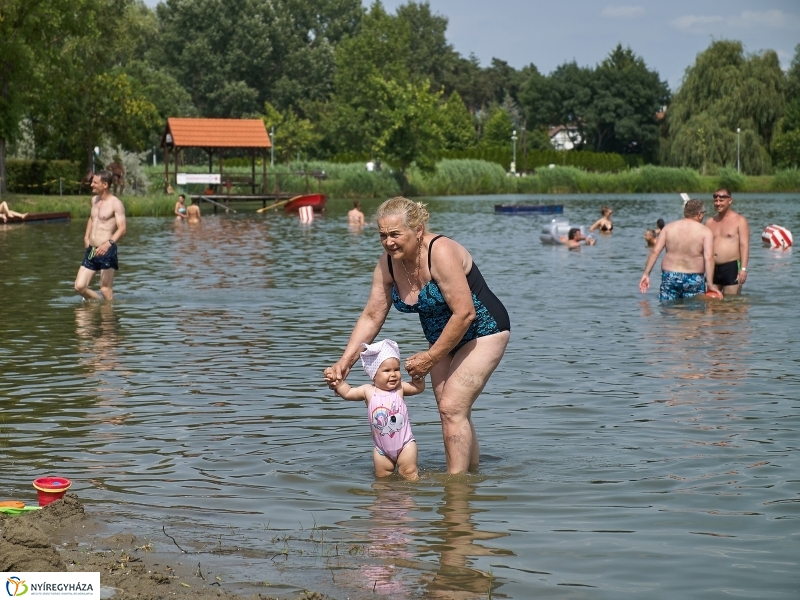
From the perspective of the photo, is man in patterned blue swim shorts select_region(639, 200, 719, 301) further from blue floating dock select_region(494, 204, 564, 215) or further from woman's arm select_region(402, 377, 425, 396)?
blue floating dock select_region(494, 204, 564, 215)

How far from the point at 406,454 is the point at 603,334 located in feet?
26.4

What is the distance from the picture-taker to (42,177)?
196ft

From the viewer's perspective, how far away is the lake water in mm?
6184

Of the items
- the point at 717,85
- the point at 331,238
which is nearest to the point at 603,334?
the point at 331,238

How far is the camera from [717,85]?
83.6 metres

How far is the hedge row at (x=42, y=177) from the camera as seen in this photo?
194ft

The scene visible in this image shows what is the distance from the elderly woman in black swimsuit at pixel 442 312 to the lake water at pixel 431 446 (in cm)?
60

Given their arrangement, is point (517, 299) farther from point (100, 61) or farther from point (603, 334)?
point (100, 61)

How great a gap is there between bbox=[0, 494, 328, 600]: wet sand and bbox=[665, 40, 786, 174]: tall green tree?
7960 cm

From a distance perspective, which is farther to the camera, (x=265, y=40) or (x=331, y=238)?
(x=265, y=40)

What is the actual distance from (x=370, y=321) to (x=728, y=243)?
10453 millimetres

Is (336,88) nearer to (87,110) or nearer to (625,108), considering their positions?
(625,108)

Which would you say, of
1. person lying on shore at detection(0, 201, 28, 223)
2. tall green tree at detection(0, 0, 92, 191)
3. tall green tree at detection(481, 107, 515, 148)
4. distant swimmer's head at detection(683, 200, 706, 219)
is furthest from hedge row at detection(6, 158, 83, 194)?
tall green tree at detection(481, 107, 515, 148)

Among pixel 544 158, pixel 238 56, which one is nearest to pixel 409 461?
pixel 544 158
